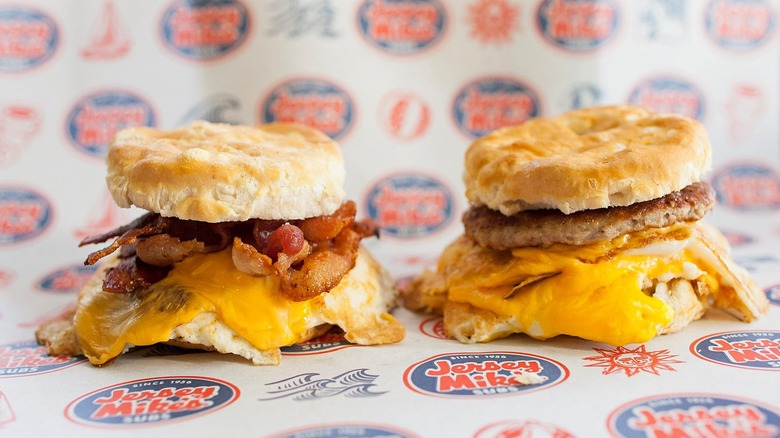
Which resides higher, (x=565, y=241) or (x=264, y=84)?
(x=264, y=84)

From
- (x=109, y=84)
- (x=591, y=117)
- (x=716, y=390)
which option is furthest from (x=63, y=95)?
(x=716, y=390)

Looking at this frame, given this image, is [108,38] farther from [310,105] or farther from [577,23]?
[577,23]

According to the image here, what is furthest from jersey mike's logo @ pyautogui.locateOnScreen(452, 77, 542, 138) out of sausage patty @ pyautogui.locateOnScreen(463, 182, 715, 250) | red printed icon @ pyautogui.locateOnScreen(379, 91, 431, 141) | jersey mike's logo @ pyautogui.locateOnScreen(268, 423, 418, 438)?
jersey mike's logo @ pyautogui.locateOnScreen(268, 423, 418, 438)

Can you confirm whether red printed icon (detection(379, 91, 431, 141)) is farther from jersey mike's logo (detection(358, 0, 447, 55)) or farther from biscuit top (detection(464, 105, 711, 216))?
biscuit top (detection(464, 105, 711, 216))

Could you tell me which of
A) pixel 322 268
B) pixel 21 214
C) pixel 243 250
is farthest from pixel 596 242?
pixel 21 214

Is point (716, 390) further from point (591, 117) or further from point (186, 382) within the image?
point (186, 382)

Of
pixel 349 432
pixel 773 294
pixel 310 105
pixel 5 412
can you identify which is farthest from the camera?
pixel 310 105
